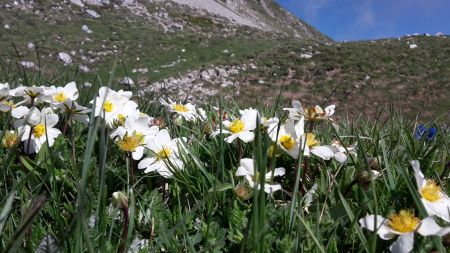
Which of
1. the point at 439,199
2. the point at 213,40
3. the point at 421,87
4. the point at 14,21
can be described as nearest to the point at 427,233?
the point at 439,199

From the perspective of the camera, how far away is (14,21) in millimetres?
25531

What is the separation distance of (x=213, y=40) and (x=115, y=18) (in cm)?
775

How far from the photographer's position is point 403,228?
1.19 m

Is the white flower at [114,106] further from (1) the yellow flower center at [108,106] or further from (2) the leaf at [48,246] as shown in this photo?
(2) the leaf at [48,246]

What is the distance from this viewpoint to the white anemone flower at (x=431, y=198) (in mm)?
1275

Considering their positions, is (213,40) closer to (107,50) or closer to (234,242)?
(107,50)

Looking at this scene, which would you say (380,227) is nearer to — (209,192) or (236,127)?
(209,192)

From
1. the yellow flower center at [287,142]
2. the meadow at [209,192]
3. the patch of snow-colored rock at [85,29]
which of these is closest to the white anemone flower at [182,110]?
the meadow at [209,192]

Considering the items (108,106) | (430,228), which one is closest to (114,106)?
(108,106)

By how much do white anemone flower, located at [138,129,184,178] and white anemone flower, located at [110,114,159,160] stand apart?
0.11 feet

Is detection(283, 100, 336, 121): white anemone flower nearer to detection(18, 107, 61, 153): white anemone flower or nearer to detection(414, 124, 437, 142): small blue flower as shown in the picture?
detection(414, 124, 437, 142): small blue flower

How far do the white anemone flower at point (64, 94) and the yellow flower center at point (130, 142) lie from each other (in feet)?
1.51

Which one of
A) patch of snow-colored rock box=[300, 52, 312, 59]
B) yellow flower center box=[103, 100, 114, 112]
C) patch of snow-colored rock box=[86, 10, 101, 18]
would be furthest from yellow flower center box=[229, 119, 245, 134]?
patch of snow-colored rock box=[86, 10, 101, 18]

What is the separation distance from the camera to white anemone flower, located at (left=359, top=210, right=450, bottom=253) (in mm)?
1119
